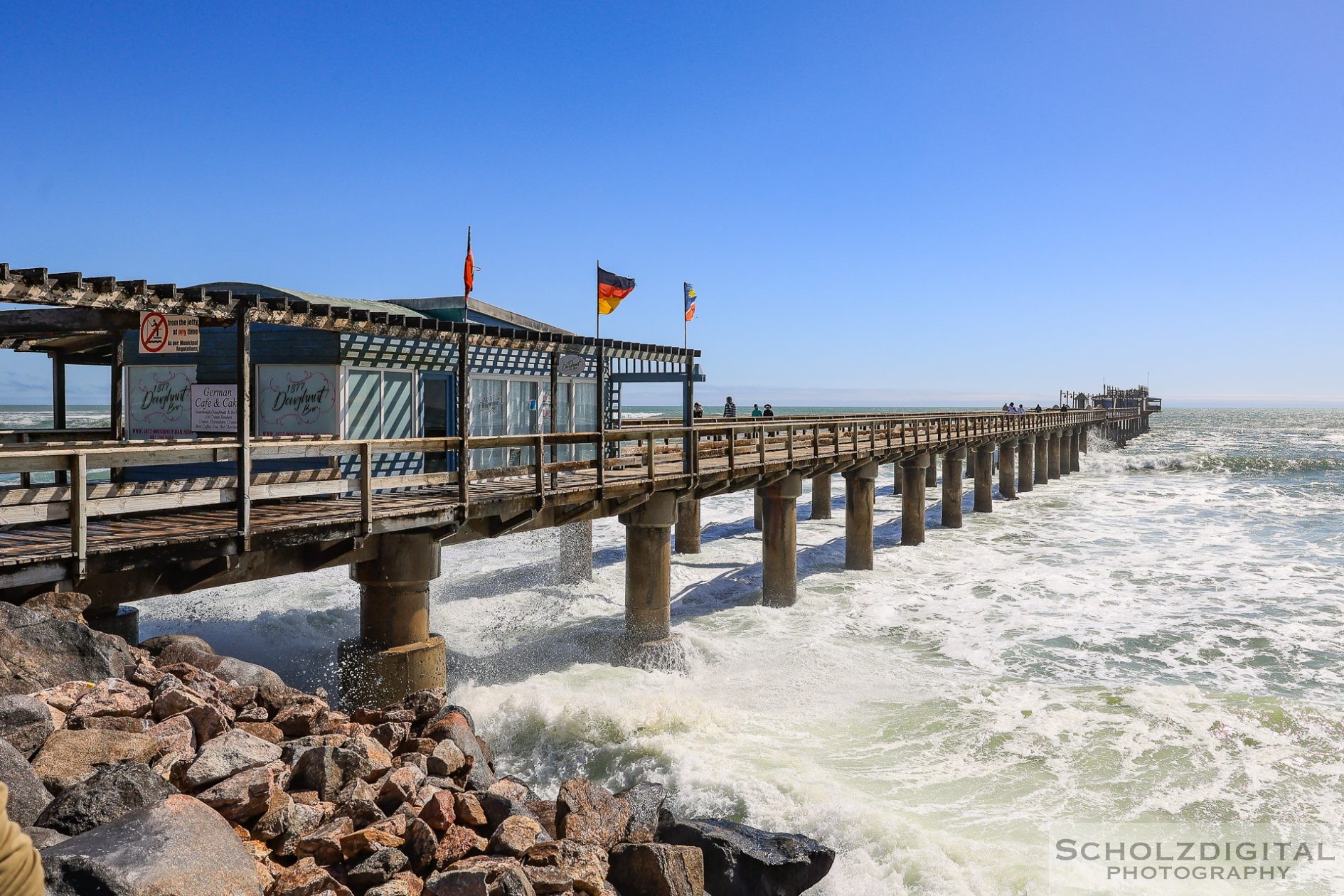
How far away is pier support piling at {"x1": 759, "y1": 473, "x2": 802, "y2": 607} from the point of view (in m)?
18.5

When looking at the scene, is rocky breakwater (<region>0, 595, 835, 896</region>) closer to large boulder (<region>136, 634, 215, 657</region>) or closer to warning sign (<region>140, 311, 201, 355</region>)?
large boulder (<region>136, 634, 215, 657</region>)

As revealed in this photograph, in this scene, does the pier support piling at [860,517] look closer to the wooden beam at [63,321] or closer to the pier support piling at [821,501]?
the pier support piling at [821,501]

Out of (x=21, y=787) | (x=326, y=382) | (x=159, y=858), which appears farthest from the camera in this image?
(x=326, y=382)

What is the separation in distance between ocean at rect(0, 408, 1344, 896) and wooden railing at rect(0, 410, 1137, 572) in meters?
3.02

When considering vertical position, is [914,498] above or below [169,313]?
below

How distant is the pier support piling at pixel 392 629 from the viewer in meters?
10.2

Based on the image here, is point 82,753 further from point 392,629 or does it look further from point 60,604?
point 392,629

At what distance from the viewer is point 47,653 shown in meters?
6.60

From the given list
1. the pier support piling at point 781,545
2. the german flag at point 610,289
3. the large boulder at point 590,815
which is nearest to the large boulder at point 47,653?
the large boulder at point 590,815

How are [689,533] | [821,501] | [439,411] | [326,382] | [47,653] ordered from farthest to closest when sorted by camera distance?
[821,501]
[689,533]
[439,411]
[326,382]
[47,653]

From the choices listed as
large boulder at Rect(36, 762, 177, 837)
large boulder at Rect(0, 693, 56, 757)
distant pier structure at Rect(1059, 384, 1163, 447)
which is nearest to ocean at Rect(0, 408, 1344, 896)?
large boulder at Rect(36, 762, 177, 837)

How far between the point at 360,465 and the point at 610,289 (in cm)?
737

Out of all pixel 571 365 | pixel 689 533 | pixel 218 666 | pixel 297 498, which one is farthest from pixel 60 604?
pixel 689 533

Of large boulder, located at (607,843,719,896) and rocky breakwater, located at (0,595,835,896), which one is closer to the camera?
rocky breakwater, located at (0,595,835,896)
